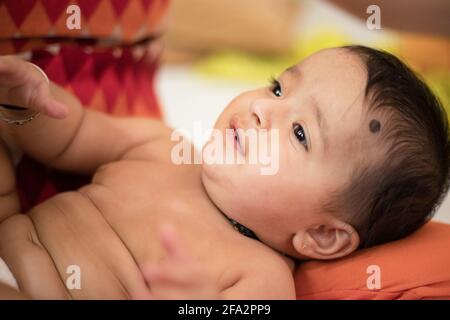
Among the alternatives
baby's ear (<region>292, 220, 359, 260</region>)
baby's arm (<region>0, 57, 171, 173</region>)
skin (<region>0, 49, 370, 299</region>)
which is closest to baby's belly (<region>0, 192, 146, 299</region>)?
skin (<region>0, 49, 370, 299</region>)

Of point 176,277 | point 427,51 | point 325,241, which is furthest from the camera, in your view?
point 427,51

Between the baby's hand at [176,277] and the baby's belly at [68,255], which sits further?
the baby's belly at [68,255]

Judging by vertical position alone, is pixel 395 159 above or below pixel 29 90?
below

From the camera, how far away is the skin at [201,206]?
34.3 inches

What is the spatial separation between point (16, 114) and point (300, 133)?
48 centimetres

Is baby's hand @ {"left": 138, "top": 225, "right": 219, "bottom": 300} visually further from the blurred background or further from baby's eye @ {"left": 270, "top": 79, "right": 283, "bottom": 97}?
the blurred background

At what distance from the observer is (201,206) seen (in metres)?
0.99

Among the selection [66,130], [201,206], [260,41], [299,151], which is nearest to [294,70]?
[299,151]

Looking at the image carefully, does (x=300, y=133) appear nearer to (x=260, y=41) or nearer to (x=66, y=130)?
(x=66, y=130)

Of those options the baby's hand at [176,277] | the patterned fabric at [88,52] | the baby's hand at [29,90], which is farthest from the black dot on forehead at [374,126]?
the patterned fabric at [88,52]

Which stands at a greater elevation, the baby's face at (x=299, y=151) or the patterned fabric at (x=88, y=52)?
the patterned fabric at (x=88, y=52)

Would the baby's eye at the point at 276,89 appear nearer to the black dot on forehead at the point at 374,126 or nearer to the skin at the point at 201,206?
the skin at the point at 201,206

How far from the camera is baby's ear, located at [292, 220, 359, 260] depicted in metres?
0.97

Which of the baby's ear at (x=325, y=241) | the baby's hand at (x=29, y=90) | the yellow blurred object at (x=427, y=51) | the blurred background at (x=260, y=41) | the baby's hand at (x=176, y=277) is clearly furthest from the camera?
the yellow blurred object at (x=427, y=51)
